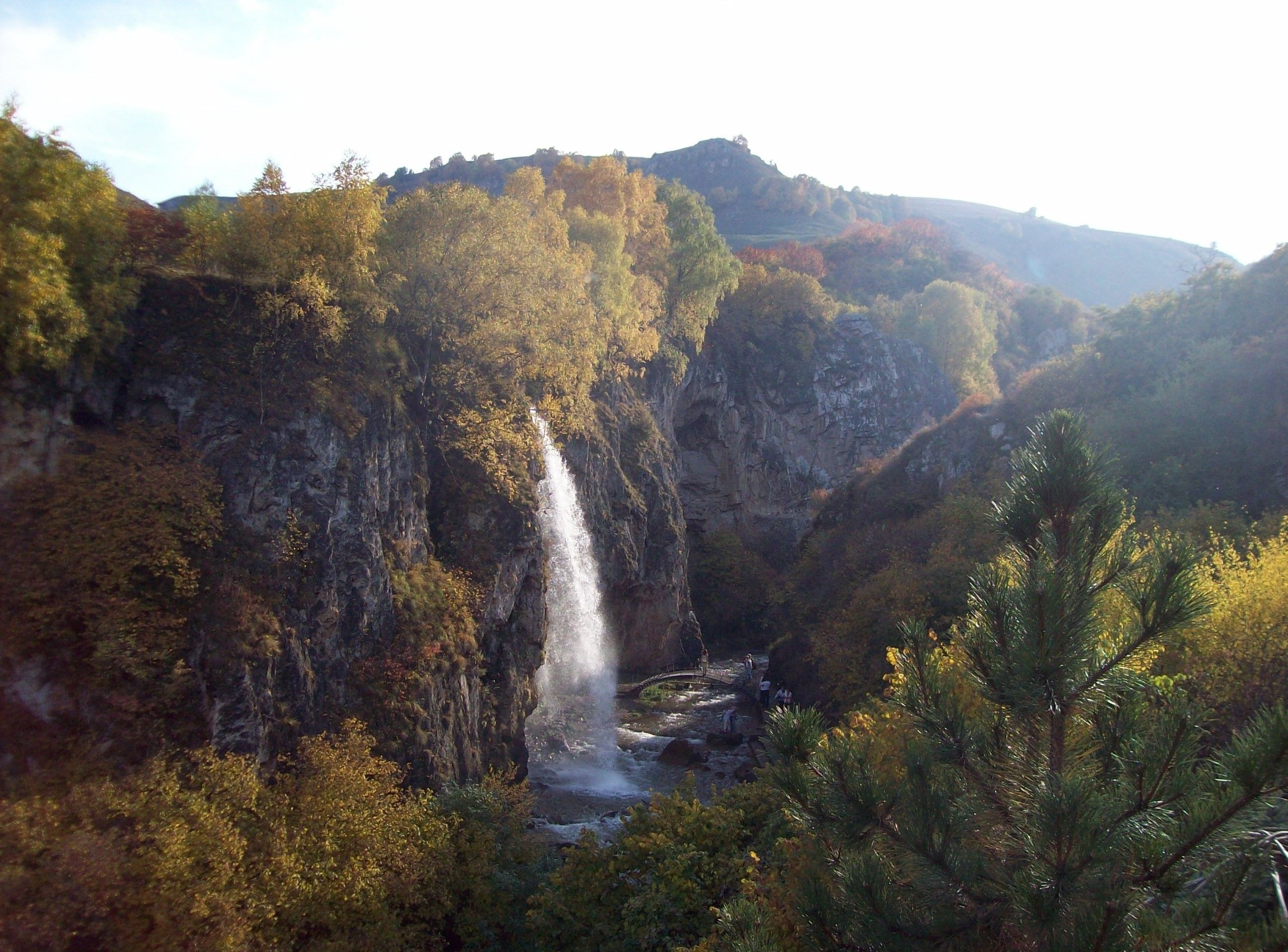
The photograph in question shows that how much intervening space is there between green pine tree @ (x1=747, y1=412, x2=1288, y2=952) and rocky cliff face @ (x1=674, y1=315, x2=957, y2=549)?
154 ft

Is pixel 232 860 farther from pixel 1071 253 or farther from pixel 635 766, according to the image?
pixel 1071 253

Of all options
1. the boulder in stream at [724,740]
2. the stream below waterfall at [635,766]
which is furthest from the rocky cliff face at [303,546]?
the boulder in stream at [724,740]

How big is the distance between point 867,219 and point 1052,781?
524 ft

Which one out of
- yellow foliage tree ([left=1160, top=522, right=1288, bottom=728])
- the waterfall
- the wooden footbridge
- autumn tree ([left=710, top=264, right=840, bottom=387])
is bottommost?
the wooden footbridge

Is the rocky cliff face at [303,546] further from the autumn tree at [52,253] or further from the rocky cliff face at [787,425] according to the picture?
the rocky cliff face at [787,425]

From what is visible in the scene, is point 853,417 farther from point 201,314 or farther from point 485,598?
point 201,314

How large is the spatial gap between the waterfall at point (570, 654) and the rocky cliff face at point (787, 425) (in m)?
21.3

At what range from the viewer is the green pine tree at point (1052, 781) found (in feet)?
15.9

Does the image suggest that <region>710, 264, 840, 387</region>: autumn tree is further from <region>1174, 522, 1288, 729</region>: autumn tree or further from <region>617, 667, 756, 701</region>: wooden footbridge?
<region>1174, 522, 1288, 729</region>: autumn tree

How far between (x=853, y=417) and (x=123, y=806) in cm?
5834

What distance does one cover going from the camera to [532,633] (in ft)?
84.7

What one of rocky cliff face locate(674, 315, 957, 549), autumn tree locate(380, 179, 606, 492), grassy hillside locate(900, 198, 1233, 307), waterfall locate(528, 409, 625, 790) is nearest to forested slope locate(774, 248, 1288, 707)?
waterfall locate(528, 409, 625, 790)

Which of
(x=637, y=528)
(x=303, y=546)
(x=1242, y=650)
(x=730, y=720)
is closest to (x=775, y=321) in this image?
(x=637, y=528)

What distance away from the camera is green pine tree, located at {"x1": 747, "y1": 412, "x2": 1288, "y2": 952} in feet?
15.9
